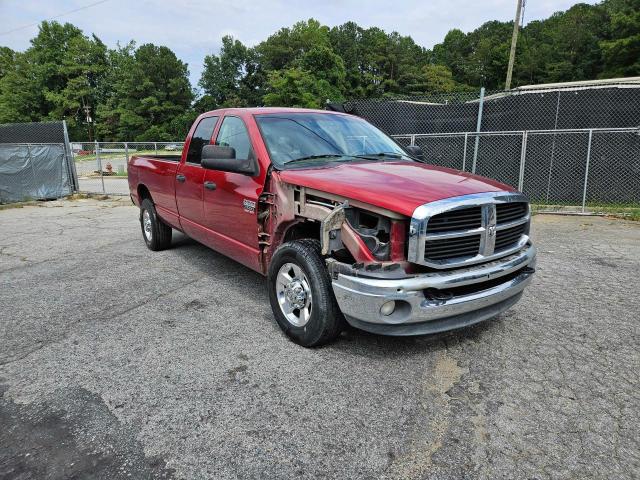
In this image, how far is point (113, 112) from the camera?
6700cm

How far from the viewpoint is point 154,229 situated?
20.9 feet

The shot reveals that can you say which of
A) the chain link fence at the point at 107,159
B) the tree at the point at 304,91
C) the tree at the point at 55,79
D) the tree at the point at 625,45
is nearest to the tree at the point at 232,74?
the tree at the point at 55,79

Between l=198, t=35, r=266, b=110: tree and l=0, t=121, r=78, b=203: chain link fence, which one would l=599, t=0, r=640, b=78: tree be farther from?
l=198, t=35, r=266, b=110: tree

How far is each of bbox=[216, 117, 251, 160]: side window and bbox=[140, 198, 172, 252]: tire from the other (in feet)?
7.40

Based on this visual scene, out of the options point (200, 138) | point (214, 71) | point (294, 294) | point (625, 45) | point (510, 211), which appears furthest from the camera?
point (214, 71)

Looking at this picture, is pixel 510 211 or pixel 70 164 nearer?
pixel 510 211

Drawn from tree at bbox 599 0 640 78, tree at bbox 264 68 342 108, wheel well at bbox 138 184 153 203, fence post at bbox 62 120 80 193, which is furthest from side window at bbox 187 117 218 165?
tree at bbox 599 0 640 78

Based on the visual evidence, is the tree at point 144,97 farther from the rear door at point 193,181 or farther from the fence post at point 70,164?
the rear door at point 193,181

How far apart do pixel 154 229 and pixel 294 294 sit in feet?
12.5

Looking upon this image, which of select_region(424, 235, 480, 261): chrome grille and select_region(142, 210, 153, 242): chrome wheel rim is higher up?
select_region(424, 235, 480, 261): chrome grille

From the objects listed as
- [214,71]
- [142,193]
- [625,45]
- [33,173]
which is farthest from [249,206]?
[214,71]

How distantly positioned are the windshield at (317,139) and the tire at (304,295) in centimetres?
87

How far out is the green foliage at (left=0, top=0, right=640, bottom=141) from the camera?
59781 mm

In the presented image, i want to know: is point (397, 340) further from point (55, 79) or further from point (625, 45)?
point (55, 79)
